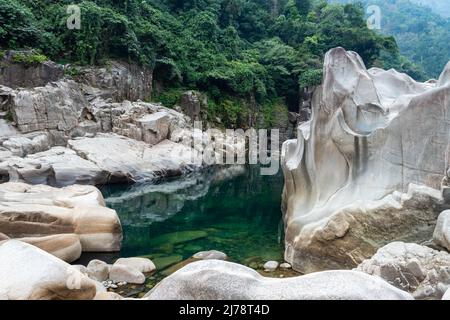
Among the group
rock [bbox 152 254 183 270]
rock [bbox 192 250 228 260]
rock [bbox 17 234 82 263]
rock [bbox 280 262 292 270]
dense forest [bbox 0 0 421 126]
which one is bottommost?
rock [bbox 152 254 183 270]

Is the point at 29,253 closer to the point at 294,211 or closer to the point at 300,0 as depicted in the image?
the point at 294,211

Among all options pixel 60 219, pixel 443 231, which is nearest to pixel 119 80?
pixel 60 219

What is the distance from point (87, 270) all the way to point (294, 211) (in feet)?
16.5

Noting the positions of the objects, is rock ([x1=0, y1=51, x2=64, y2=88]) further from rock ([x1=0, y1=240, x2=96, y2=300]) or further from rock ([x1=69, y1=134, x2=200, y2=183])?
rock ([x1=0, y1=240, x2=96, y2=300])

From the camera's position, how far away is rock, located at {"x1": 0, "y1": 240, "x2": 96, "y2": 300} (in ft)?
15.3

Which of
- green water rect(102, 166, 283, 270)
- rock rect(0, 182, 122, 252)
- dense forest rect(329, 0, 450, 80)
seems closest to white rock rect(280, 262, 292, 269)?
green water rect(102, 166, 283, 270)

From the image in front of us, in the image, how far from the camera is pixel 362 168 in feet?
30.7

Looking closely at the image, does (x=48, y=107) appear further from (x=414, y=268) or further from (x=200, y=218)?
(x=414, y=268)

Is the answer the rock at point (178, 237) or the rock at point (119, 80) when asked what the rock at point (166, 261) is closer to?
the rock at point (178, 237)

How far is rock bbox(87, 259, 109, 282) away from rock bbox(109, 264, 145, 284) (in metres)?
0.11

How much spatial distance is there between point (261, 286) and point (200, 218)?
11139 millimetres

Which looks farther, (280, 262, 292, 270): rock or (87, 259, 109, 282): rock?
(280, 262, 292, 270): rock

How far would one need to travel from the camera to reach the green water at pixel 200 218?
11.1 m
